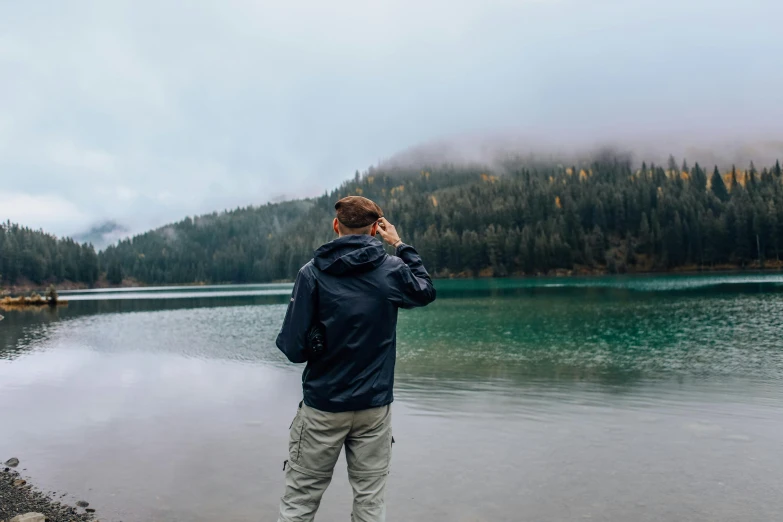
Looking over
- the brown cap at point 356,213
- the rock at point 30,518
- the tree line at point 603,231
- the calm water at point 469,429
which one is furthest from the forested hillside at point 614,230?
the brown cap at point 356,213

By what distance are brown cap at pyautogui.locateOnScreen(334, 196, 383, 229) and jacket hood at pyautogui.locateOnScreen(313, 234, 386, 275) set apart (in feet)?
0.71

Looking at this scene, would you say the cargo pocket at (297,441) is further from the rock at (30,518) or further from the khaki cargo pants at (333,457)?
the rock at (30,518)

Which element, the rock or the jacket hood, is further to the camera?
the rock

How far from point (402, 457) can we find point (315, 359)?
653 centimetres

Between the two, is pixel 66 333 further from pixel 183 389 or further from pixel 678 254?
pixel 678 254

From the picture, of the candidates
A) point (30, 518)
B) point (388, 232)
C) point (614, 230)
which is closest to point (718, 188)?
point (614, 230)

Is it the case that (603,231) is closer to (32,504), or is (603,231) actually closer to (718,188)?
(718,188)

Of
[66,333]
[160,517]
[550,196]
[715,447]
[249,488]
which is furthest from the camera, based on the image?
[550,196]

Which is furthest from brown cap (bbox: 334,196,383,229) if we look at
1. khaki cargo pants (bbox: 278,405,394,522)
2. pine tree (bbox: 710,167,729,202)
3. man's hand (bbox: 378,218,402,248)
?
pine tree (bbox: 710,167,729,202)

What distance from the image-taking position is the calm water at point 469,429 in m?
7.64

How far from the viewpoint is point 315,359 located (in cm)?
405

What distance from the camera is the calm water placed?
7645 millimetres

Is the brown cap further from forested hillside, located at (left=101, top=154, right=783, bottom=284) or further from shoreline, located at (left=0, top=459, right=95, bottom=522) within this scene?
forested hillside, located at (left=101, top=154, right=783, bottom=284)

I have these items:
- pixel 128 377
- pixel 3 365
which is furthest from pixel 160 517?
pixel 3 365
